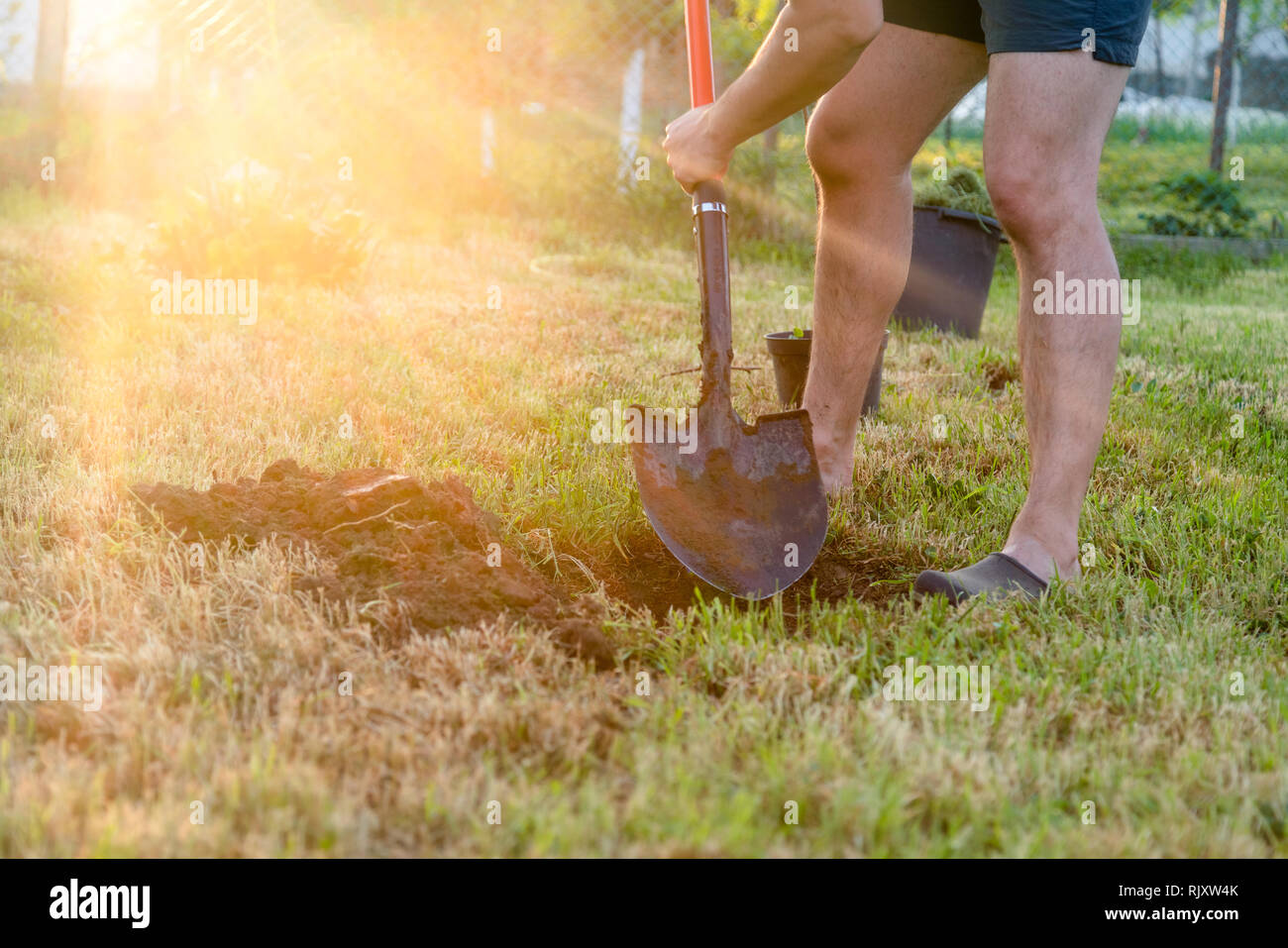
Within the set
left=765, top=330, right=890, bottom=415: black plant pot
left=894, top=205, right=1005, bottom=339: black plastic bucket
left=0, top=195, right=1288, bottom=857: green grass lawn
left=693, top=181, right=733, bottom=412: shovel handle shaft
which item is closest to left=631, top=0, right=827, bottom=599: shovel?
left=693, top=181, right=733, bottom=412: shovel handle shaft

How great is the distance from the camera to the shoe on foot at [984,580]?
2047mm

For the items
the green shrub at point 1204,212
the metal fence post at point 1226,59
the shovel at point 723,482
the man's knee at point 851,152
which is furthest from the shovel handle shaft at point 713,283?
the metal fence post at point 1226,59

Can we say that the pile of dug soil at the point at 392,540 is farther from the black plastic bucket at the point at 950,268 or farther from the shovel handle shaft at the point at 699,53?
the black plastic bucket at the point at 950,268

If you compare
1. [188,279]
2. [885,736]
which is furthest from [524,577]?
[188,279]

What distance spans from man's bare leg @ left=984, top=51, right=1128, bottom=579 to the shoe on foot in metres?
0.04

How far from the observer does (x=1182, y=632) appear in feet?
6.41

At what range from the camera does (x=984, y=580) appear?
81.5 inches

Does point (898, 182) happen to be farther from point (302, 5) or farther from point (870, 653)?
point (302, 5)

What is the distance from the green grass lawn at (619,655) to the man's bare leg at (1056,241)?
0.59 ft

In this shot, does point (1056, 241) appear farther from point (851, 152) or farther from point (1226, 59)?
point (1226, 59)

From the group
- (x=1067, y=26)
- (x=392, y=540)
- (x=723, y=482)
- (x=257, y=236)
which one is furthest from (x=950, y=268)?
(x=392, y=540)

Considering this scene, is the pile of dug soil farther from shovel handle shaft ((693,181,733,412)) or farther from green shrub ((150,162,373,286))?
green shrub ((150,162,373,286))

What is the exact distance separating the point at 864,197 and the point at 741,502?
2.96ft

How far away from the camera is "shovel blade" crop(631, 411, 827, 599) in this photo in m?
2.15
